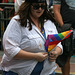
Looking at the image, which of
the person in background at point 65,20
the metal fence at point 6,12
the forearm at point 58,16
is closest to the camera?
→ the person in background at point 65,20

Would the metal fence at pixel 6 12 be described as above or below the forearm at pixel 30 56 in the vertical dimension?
below

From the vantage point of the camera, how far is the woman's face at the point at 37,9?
9.32 feet

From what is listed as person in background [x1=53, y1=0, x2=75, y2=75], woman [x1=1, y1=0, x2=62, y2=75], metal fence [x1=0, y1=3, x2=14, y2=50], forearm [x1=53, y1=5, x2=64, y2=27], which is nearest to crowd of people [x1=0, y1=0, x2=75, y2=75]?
woman [x1=1, y1=0, x2=62, y2=75]

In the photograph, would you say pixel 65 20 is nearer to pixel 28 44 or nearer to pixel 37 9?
pixel 37 9

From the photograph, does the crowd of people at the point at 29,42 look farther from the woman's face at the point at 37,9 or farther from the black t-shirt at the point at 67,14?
the black t-shirt at the point at 67,14

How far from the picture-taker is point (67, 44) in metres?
3.90

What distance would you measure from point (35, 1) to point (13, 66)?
2.59ft

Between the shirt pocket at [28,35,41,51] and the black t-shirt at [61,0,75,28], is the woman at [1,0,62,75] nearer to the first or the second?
the shirt pocket at [28,35,41,51]

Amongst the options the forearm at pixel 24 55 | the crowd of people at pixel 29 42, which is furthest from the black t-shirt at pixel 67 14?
the forearm at pixel 24 55

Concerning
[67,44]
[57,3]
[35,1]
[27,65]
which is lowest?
[67,44]

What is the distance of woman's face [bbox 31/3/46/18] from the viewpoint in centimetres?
284

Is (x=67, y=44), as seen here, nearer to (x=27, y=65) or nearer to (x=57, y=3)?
(x=57, y=3)

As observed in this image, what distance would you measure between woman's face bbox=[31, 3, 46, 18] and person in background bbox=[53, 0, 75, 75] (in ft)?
3.47

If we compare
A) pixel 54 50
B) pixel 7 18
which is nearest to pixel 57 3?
pixel 54 50
